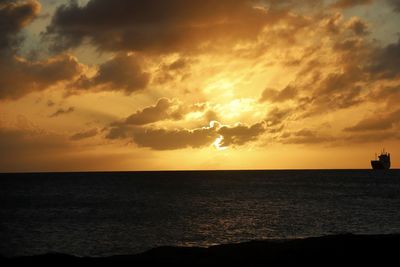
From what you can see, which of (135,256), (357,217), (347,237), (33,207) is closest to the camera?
(135,256)

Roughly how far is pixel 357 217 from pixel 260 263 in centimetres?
6024

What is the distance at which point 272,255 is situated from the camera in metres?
22.5

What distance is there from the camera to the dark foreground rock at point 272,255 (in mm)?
21422

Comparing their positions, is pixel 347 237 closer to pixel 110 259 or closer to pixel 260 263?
pixel 260 263

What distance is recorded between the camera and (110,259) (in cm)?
2222

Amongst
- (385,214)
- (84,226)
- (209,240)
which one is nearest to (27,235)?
(84,226)

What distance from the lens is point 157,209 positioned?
94438 millimetres

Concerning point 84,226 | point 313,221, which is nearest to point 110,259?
point 84,226

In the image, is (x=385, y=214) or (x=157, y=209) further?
(x=157, y=209)

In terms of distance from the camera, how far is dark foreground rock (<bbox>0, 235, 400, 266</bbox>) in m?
21.4

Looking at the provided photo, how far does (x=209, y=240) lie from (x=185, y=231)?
9.40 metres

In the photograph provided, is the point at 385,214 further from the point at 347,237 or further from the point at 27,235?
the point at 347,237

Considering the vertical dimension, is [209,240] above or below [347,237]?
below

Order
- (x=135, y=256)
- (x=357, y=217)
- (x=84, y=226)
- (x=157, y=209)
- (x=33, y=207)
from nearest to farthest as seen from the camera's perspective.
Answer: (x=135, y=256)
(x=84, y=226)
(x=357, y=217)
(x=157, y=209)
(x=33, y=207)
